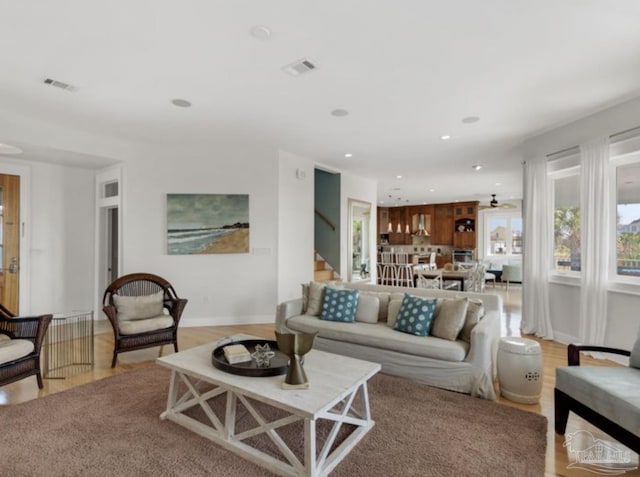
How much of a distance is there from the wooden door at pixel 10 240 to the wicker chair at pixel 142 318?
6.50 feet

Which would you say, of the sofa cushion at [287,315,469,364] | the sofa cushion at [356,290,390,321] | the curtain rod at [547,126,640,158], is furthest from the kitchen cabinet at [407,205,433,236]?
the sofa cushion at [287,315,469,364]

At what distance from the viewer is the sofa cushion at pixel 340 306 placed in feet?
12.1

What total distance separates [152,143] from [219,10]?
3427 millimetres

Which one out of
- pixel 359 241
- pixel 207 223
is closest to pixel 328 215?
pixel 359 241

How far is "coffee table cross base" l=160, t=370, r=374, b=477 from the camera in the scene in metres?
1.83

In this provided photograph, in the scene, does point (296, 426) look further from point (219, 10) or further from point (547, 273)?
point (547, 273)

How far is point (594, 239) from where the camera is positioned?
3.95 metres

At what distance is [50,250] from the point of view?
5.16m

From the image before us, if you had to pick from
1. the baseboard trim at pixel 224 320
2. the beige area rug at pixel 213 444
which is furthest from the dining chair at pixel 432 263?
the beige area rug at pixel 213 444

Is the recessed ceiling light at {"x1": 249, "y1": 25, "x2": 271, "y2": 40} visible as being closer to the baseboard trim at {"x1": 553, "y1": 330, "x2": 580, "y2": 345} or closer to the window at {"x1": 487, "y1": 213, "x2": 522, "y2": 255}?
the baseboard trim at {"x1": 553, "y1": 330, "x2": 580, "y2": 345}

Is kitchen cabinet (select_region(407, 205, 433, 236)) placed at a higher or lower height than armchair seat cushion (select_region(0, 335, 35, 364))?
higher

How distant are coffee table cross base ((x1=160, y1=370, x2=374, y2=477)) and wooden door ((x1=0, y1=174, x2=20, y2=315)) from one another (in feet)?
12.8

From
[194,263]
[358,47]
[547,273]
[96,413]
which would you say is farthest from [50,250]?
[547,273]

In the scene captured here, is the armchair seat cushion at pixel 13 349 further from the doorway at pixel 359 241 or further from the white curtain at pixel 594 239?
the white curtain at pixel 594 239
